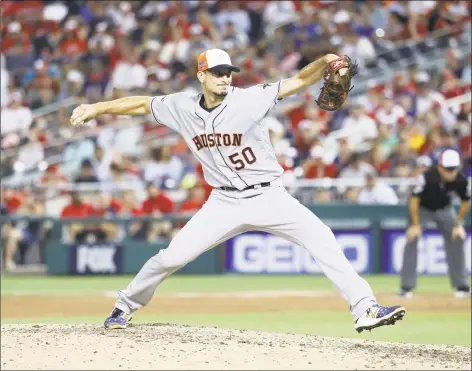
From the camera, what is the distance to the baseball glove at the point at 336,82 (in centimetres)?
702

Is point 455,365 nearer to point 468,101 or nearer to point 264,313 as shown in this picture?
point 264,313

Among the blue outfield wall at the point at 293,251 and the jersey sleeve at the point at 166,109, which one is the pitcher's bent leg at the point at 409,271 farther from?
the jersey sleeve at the point at 166,109

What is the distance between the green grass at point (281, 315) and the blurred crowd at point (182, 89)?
1342mm

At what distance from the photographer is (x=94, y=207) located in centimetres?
1734

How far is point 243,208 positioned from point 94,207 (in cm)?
1041

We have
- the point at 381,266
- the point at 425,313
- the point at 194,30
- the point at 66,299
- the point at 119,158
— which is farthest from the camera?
the point at 194,30

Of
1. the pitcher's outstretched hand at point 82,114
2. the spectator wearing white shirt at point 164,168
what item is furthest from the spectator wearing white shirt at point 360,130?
the pitcher's outstretched hand at point 82,114

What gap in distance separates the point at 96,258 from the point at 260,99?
10.2m

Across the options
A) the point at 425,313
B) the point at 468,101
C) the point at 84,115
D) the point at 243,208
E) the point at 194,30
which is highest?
the point at 194,30

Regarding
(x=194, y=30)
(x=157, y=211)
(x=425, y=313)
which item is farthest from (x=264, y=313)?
(x=194, y=30)

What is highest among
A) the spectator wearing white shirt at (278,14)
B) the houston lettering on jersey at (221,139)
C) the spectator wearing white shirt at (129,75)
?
the spectator wearing white shirt at (278,14)

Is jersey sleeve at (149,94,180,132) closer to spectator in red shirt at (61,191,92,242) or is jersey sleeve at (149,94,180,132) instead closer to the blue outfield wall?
the blue outfield wall

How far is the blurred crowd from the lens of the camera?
1691 centimetres

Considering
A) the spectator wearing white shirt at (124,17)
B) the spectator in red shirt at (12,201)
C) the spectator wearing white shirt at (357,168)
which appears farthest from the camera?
the spectator wearing white shirt at (124,17)
